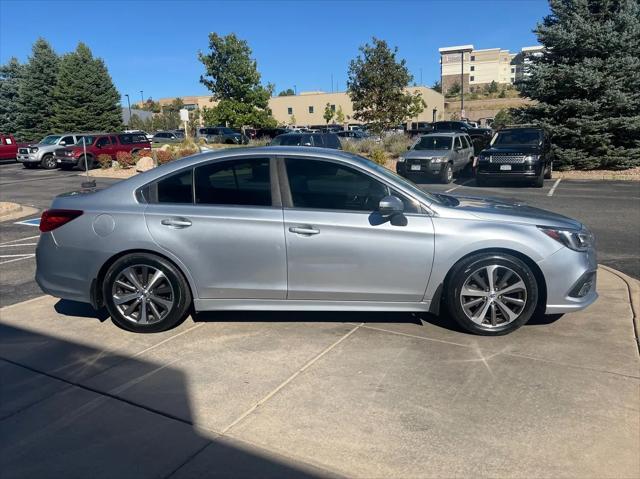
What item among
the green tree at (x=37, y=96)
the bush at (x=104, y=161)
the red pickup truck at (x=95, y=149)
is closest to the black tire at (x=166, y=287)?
the bush at (x=104, y=161)

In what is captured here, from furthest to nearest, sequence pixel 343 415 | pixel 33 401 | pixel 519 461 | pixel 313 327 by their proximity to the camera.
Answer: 1. pixel 313 327
2. pixel 33 401
3. pixel 343 415
4. pixel 519 461

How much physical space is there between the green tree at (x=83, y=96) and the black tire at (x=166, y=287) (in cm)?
3850

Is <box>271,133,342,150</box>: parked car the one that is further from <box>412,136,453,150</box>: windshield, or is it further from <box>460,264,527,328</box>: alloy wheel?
A: <box>460,264,527,328</box>: alloy wheel

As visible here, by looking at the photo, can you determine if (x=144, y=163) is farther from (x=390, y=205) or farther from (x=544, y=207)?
(x=390, y=205)

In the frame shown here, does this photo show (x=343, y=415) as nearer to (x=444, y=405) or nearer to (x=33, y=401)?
(x=444, y=405)

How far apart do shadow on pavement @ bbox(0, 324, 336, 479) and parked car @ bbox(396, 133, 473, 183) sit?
47.8 ft

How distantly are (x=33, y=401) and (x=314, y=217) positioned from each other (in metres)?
2.42

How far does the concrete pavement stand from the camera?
9.75 ft

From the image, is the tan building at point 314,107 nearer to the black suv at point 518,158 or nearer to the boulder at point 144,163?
the boulder at point 144,163

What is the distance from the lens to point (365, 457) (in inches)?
118

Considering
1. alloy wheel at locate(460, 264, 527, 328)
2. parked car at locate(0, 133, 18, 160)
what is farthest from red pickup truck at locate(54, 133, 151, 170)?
alloy wheel at locate(460, 264, 527, 328)

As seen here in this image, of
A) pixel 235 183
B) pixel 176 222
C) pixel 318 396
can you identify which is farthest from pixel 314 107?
pixel 318 396

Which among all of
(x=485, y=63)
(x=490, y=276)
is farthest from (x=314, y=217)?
(x=485, y=63)

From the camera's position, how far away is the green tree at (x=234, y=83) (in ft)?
122
